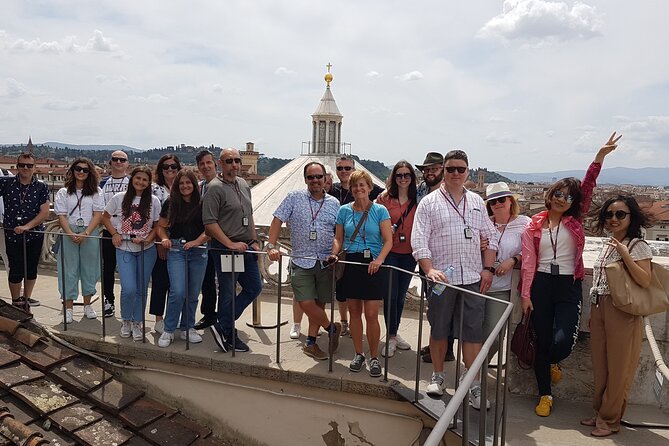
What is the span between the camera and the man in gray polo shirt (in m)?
4.85

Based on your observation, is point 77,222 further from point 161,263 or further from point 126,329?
point 126,329

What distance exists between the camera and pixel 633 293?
12.4 ft

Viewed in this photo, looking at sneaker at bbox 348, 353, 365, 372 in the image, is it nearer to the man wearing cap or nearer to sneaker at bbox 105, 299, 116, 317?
the man wearing cap

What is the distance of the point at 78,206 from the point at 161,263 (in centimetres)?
122

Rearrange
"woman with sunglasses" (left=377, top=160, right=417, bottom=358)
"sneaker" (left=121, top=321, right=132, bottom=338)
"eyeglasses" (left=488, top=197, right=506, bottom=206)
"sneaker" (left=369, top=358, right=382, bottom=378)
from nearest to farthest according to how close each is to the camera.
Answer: "eyeglasses" (left=488, top=197, right=506, bottom=206) < "sneaker" (left=369, top=358, right=382, bottom=378) < "woman with sunglasses" (left=377, top=160, right=417, bottom=358) < "sneaker" (left=121, top=321, right=132, bottom=338)

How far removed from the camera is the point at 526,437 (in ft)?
12.6

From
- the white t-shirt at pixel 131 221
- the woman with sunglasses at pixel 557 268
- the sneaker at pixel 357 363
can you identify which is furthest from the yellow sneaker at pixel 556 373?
the white t-shirt at pixel 131 221

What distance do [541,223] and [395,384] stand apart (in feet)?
5.75

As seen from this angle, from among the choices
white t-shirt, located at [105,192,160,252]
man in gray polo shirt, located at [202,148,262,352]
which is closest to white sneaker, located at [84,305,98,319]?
white t-shirt, located at [105,192,160,252]

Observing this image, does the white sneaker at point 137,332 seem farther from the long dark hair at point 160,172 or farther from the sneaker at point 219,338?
the long dark hair at point 160,172

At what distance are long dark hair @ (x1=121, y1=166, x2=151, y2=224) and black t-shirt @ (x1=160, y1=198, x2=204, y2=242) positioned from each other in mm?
277

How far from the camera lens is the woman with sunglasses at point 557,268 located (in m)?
4.10

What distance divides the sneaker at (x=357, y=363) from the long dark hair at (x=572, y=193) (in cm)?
201

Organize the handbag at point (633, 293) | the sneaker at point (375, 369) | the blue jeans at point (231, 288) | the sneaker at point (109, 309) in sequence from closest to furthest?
the handbag at point (633, 293), the sneaker at point (375, 369), the blue jeans at point (231, 288), the sneaker at point (109, 309)
